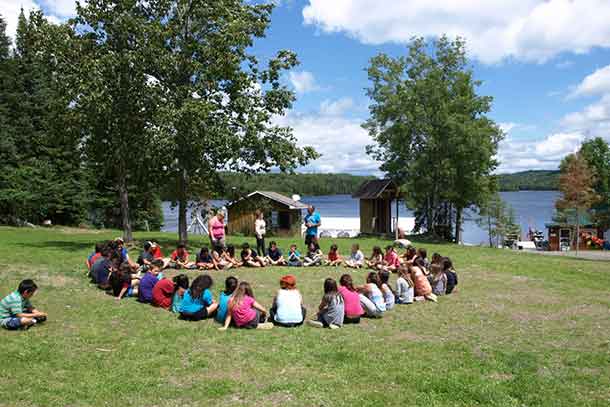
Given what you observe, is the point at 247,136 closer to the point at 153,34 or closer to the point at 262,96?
the point at 262,96

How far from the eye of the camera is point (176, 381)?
6.80m

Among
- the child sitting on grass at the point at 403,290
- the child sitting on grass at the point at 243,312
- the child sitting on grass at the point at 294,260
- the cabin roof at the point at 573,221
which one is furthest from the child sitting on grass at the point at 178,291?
the cabin roof at the point at 573,221

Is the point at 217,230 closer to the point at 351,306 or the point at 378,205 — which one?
the point at 351,306

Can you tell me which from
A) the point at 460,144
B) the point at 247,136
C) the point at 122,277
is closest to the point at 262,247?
the point at 247,136

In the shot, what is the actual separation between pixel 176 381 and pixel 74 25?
20.2 metres

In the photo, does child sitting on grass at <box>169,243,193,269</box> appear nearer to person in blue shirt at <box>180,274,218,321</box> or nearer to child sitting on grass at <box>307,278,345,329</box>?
person in blue shirt at <box>180,274,218,321</box>

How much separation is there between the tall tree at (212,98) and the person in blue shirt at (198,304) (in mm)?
10943

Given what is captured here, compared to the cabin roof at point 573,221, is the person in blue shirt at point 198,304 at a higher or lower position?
lower

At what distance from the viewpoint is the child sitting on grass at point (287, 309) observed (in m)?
9.87

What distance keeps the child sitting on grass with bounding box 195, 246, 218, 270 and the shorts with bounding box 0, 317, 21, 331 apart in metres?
7.57

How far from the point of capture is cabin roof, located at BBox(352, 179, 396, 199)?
38.7m

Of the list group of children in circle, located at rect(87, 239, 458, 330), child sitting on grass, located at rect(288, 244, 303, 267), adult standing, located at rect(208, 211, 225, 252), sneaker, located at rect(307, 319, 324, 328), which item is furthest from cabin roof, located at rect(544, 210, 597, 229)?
sneaker, located at rect(307, 319, 324, 328)

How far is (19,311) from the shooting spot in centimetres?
923

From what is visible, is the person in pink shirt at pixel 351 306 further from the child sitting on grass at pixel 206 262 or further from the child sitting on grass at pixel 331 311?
the child sitting on grass at pixel 206 262
